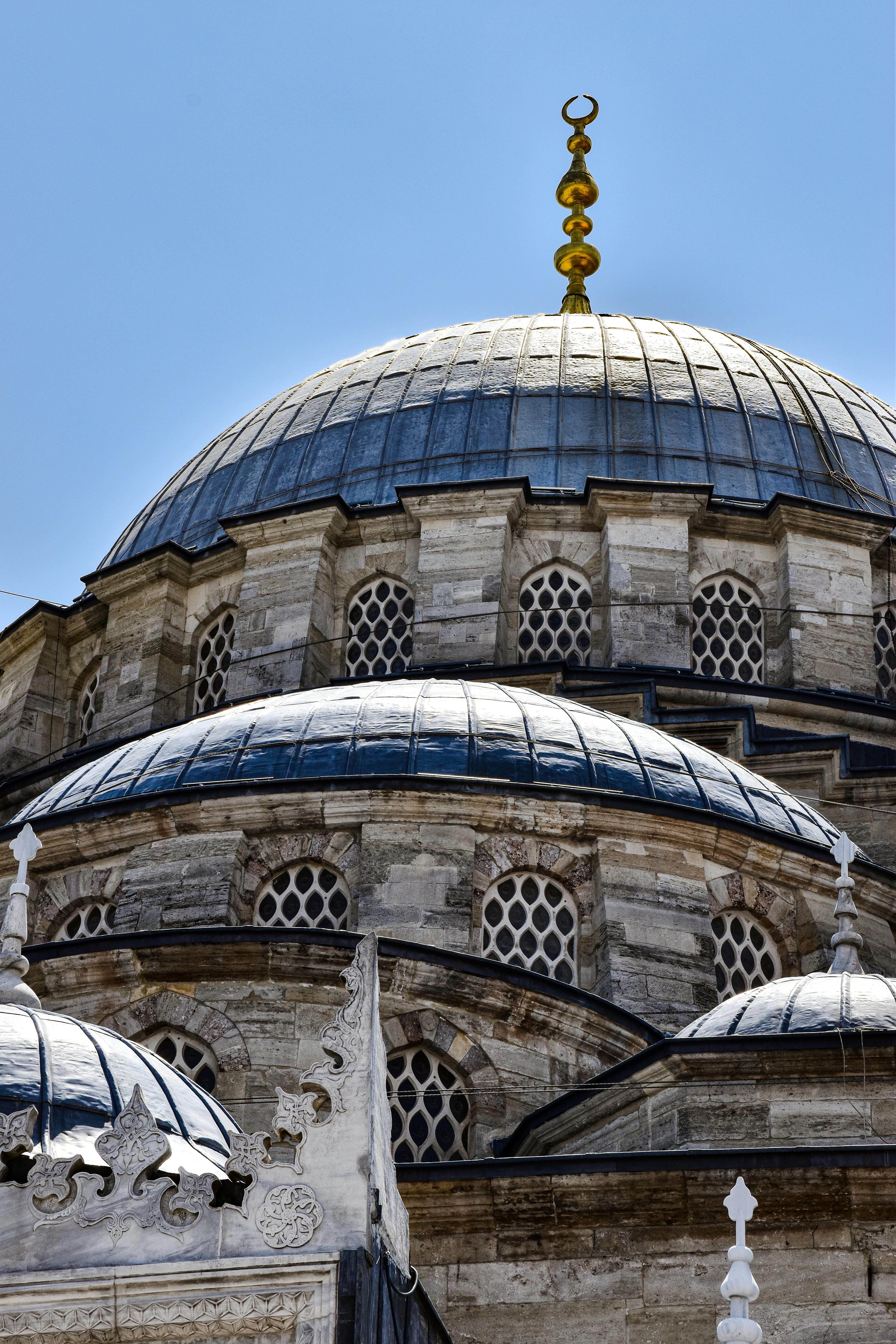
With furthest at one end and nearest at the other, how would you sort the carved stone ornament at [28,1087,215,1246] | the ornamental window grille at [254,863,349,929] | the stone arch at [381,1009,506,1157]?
1. the ornamental window grille at [254,863,349,929]
2. the stone arch at [381,1009,506,1157]
3. the carved stone ornament at [28,1087,215,1246]

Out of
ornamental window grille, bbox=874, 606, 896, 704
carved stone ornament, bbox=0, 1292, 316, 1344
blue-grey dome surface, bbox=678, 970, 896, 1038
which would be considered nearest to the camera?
carved stone ornament, bbox=0, 1292, 316, 1344

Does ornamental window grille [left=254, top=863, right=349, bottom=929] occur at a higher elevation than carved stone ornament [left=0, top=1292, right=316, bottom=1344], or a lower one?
higher

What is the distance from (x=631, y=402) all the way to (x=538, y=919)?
12918mm

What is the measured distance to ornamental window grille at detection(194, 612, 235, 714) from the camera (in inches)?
1104

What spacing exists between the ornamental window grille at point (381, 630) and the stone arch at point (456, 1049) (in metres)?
10.4

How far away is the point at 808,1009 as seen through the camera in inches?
608

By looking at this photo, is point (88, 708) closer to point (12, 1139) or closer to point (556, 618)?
point (556, 618)

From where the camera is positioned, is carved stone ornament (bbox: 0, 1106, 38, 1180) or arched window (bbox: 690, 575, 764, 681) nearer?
carved stone ornament (bbox: 0, 1106, 38, 1180)

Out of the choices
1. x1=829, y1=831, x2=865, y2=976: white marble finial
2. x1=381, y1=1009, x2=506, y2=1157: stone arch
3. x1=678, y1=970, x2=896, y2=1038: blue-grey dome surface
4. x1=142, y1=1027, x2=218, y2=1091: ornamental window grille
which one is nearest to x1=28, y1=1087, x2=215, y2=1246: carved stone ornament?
x1=678, y1=970, x2=896, y2=1038: blue-grey dome surface

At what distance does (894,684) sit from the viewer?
28.0 metres

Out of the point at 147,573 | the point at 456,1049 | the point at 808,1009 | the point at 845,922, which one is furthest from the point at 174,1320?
the point at 147,573

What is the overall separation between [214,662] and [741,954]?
1110cm

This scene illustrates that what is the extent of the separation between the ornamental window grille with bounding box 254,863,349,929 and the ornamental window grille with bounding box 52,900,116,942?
4.39 feet

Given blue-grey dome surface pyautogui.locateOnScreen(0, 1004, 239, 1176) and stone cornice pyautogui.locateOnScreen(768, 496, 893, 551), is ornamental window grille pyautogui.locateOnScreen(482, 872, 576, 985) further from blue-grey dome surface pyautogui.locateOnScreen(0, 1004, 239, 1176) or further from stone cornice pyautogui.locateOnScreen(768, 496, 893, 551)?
stone cornice pyautogui.locateOnScreen(768, 496, 893, 551)
